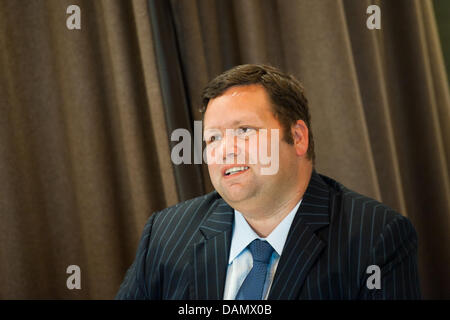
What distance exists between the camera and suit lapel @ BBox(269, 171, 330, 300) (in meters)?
0.99

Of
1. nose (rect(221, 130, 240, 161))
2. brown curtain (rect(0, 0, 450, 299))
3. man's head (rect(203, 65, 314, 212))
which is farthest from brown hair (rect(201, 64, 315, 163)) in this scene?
brown curtain (rect(0, 0, 450, 299))

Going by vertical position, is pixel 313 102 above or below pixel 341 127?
above

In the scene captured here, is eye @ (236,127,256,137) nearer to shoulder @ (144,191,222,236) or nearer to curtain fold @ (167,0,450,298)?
shoulder @ (144,191,222,236)

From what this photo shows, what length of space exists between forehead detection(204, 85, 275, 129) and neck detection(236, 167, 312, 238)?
0.64 feet

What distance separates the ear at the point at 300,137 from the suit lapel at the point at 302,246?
0.32ft

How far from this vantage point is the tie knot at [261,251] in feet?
3.46

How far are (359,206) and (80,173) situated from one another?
108 centimetres

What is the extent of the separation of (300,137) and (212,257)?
373 millimetres

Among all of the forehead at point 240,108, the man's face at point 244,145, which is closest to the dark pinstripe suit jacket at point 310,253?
the man's face at point 244,145

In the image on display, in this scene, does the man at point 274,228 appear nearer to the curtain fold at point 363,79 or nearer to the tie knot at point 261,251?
the tie knot at point 261,251

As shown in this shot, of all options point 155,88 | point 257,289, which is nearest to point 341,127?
point 155,88

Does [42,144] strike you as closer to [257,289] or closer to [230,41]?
[230,41]

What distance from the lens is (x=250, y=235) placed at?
1099 mm

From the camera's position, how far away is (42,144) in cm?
173
